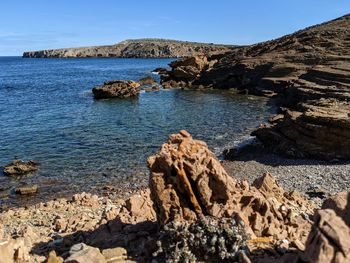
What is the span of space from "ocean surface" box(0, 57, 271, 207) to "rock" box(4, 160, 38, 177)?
0.54 metres

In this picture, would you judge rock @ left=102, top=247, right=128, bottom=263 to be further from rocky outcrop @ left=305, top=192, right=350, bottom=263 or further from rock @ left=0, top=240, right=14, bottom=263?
rocky outcrop @ left=305, top=192, right=350, bottom=263

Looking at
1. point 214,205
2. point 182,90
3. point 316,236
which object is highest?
point 316,236

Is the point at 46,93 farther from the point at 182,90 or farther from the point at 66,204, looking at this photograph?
the point at 66,204

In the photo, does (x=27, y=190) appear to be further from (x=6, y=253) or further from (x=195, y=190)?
(x=195, y=190)

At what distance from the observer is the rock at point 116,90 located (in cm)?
6969

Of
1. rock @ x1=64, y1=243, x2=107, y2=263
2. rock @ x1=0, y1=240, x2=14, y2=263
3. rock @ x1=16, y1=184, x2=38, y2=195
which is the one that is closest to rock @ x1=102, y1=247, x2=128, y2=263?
rock @ x1=64, y1=243, x2=107, y2=263

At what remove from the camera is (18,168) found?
29.5 meters

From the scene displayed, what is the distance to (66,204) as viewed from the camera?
2202 cm

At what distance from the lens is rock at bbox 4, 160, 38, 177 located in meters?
29.4

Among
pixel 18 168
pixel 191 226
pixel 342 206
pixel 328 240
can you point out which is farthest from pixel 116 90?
pixel 328 240

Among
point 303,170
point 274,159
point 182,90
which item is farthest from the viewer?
point 182,90

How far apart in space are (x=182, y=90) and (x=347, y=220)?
236ft

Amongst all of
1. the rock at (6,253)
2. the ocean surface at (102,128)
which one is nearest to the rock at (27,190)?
the ocean surface at (102,128)

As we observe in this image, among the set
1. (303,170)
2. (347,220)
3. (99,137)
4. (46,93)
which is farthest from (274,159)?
(46,93)
